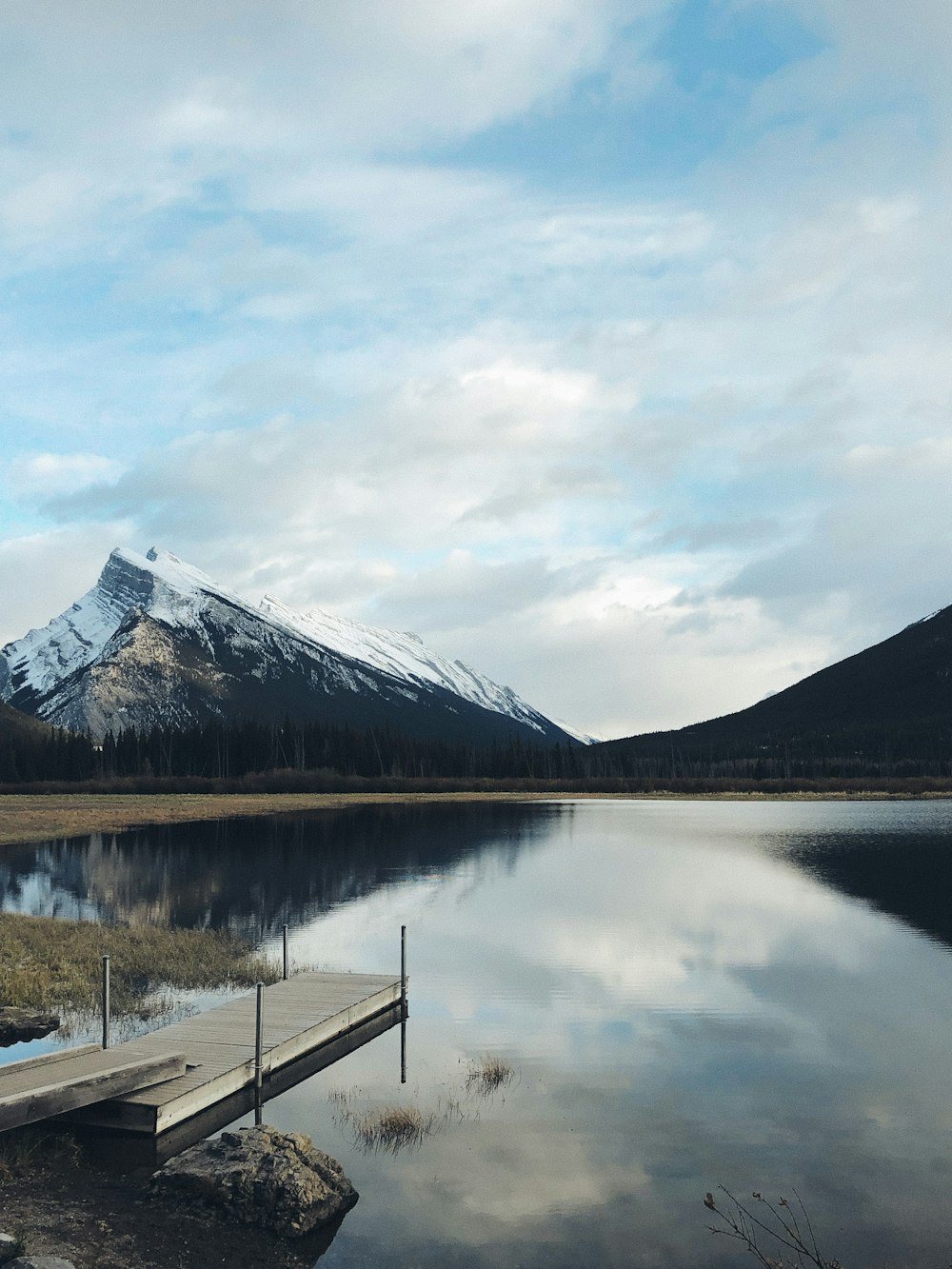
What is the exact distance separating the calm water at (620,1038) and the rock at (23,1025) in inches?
313

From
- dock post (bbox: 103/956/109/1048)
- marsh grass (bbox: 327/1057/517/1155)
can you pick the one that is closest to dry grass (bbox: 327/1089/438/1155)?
marsh grass (bbox: 327/1057/517/1155)

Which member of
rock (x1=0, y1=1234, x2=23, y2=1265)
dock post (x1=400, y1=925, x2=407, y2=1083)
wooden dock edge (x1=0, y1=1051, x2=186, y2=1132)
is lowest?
dock post (x1=400, y1=925, x2=407, y2=1083)

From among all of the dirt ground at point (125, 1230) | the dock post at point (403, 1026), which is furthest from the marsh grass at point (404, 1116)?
the dirt ground at point (125, 1230)

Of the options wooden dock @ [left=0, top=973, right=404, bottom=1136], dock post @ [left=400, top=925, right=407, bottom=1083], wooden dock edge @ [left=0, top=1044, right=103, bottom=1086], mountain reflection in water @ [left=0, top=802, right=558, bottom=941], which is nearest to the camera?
wooden dock @ [left=0, top=973, right=404, bottom=1136]

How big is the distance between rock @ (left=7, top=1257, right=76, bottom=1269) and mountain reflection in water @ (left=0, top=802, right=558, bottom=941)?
28252 millimetres

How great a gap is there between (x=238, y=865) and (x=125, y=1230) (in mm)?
56267

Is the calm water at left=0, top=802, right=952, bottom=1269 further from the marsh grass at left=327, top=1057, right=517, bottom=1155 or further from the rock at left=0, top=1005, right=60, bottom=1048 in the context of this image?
the rock at left=0, top=1005, right=60, bottom=1048

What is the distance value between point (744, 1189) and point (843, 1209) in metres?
1.63

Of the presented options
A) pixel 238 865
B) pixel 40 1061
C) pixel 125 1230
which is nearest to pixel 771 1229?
pixel 125 1230

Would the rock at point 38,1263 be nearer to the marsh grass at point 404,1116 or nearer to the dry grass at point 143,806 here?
the marsh grass at point 404,1116

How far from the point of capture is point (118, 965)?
33625 millimetres

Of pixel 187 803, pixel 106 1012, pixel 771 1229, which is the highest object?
pixel 187 803

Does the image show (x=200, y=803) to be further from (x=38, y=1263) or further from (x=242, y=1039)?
(x=38, y=1263)

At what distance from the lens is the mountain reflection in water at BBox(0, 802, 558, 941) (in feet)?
160
